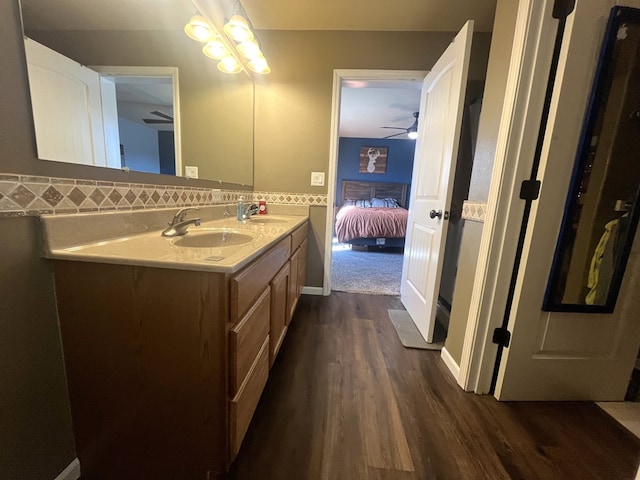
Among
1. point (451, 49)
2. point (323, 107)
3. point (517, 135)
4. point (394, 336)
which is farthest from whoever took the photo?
point (323, 107)

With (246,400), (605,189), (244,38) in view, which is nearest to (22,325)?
(246,400)

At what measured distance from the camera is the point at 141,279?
2.32 ft

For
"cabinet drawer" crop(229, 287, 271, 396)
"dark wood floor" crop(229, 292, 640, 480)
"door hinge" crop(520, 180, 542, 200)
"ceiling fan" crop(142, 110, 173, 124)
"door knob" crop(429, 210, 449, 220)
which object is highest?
"ceiling fan" crop(142, 110, 173, 124)

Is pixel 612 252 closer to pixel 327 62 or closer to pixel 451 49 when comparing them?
pixel 451 49

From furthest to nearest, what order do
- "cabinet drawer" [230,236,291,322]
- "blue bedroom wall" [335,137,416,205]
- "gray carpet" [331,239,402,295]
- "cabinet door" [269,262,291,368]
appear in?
"blue bedroom wall" [335,137,416,205], "gray carpet" [331,239,402,295], "cabinet door" [269,262,291,368], "cabinet drawer" [230,236,291,322]

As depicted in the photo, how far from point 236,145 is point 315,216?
0.90 m

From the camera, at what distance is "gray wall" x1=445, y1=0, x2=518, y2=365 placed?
1.23 m

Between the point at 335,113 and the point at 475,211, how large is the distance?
144 cm

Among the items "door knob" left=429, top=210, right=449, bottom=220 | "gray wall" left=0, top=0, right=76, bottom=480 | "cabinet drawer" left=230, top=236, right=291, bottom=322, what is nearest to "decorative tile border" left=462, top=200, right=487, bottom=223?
"door knob" left=429, top=210, right=449, bottom=220

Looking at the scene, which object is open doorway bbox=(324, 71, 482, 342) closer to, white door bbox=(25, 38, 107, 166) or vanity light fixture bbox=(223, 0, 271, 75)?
vanity light fixture bbox=(223, 0, 271, 75)

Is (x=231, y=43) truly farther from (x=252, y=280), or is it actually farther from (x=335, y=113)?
(x=252, y=280)

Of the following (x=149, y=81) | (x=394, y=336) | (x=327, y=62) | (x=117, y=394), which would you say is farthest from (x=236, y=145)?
(x=394, y=336)

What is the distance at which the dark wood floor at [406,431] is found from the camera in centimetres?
96

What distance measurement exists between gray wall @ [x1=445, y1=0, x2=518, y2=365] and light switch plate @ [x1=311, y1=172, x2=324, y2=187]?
1242mm
